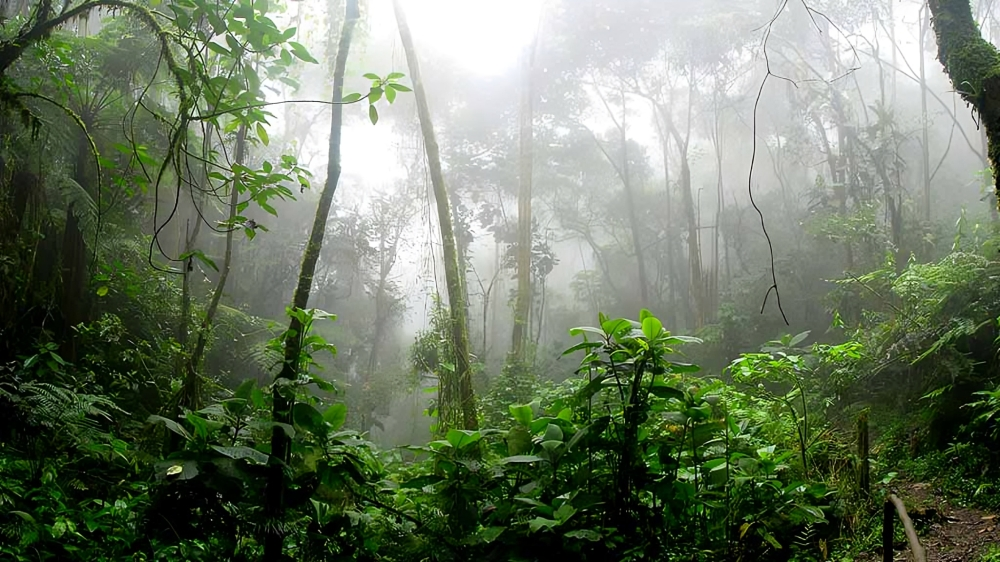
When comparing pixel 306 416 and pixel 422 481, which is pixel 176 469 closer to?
pixel 306 416

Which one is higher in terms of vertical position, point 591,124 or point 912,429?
point 591,124

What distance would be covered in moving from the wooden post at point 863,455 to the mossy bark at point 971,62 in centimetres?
161

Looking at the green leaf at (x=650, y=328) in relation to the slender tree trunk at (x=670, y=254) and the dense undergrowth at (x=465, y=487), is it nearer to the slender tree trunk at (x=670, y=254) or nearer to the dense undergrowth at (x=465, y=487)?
the dense undergrowth at (x=465, y=487)

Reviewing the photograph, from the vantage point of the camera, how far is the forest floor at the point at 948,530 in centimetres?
308

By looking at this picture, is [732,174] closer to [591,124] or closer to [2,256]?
[591,124]

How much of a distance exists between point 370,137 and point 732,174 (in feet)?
45.4

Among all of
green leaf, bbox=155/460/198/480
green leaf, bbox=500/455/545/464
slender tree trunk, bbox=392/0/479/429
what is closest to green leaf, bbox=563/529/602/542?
green leaf, bbox=500/455/545/464

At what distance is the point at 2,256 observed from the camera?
4.64m

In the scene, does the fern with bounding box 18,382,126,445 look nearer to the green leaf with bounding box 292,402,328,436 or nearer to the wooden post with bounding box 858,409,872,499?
the green leaf with bounding box 292,402,328,436

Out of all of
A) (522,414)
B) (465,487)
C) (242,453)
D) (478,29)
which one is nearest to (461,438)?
(465,487)

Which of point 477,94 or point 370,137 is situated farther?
point 370,137

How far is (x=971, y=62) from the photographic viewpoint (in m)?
2.65

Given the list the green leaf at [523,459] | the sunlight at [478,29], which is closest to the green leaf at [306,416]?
the green leaf at [523,459]

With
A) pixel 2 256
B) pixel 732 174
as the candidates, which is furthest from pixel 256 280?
pixel 732 174
